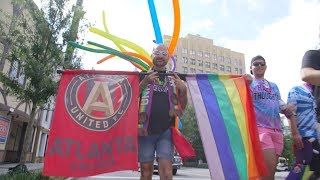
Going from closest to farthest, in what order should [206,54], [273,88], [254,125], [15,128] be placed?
[254,125] → [273,88] → [15,128] → [206,54]

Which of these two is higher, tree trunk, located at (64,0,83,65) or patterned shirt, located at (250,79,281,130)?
tree trunk, located at (64,0,83,65)

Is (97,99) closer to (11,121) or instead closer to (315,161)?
(315,161)

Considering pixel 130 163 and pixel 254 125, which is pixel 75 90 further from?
pixel 254 125

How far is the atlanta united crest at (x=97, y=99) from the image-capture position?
4027 millimetres

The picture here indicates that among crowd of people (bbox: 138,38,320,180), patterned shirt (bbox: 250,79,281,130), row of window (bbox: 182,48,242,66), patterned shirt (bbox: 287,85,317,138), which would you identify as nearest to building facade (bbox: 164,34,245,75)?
row of window (bbox: 182,48,242,66)

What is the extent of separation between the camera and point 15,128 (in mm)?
24703

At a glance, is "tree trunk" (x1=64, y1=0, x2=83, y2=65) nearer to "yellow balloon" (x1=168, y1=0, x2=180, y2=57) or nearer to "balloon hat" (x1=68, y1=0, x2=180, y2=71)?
"balloon hat" (x1=68, y1=0, x2=180, y2=71)

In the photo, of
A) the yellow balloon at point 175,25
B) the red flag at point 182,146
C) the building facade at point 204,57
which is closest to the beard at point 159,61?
the yellow balloon at point 175,25

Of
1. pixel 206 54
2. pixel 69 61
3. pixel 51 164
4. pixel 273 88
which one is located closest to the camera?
pixel 51 164

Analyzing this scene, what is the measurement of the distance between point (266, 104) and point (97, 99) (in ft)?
7.25

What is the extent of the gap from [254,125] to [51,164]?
7.36ft

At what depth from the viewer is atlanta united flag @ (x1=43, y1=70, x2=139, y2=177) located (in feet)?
12.7

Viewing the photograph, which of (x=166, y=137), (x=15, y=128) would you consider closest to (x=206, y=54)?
(x=15, y=128)

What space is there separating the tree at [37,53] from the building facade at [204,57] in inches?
3397
